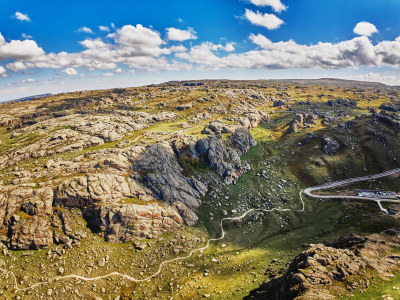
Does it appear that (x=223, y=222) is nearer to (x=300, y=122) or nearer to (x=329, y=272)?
(x=329, y=272)

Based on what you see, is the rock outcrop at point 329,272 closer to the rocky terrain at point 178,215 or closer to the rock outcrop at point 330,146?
the rocky terrain at point 178,215

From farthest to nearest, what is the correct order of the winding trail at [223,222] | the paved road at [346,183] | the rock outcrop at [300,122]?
the rock outcrop at [300,122] < the paved road at [346,183] < the winding trail at [223,222]

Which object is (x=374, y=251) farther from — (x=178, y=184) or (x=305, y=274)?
(x=178, y=184)

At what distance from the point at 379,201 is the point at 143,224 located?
102835mm

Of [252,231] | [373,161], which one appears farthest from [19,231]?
[373,161]

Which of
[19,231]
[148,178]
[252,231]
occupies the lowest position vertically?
[252,231]

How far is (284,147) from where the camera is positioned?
465ft

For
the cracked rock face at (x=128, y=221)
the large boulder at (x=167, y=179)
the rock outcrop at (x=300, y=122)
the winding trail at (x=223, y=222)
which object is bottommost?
the winding trail at (x=223, y=222)

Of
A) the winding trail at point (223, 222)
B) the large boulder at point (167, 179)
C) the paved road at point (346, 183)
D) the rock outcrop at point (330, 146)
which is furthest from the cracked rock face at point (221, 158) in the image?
the rock outcrop at point (330, 146)

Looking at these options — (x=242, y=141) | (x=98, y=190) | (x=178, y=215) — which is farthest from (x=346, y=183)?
(x=98, y=190)

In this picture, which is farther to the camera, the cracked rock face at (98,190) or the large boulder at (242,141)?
the large boulder at (242,141)

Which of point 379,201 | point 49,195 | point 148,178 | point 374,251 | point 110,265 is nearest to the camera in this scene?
point 374,251

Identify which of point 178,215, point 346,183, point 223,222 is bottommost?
point 223,222

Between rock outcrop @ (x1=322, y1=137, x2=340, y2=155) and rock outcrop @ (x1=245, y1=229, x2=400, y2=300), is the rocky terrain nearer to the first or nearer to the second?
rock outcrop @ (x1=245, y1=229, x2=400, y2=300)
